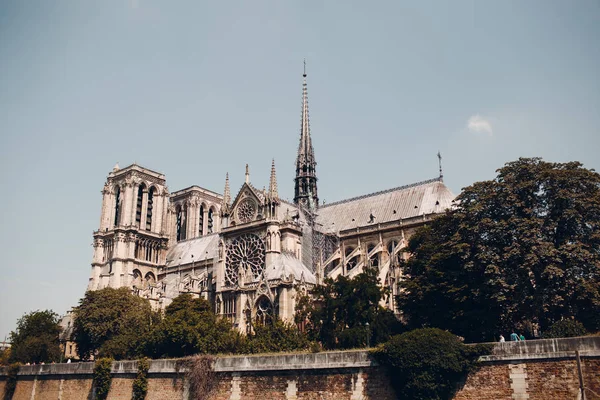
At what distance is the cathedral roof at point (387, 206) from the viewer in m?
57.8

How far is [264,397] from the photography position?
91.8ft

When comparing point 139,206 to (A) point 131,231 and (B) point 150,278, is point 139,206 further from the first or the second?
(B) point 150,278

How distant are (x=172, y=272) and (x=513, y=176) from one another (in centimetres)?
5338

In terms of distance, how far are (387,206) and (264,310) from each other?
59.9ft

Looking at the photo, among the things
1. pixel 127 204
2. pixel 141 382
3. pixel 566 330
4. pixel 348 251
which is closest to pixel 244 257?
pixel 348 251

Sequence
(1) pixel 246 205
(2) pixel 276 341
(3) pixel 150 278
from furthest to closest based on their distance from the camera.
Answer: (3) pixel 150 278
(1) pixel 246 205
(2) pixel 276 341

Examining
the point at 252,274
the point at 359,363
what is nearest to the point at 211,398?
the point at 359,363

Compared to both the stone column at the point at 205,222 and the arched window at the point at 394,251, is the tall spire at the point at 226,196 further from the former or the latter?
the stone column at the point at 205,222

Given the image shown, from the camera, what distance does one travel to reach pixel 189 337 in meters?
36.7

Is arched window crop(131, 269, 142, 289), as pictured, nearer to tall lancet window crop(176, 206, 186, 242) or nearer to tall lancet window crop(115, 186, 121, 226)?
tall lancet window crop(115, 186, 121, 226)

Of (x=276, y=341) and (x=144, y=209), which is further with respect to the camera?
(x=144, y=209)

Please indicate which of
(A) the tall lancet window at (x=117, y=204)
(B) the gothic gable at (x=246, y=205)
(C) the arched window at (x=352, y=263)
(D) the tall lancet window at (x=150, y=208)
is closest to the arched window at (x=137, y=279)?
(D) the tall lancet window at (x=150, y=208)

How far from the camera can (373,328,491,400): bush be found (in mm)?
23266

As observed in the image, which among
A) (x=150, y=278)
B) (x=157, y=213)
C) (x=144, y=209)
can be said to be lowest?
(x=150, y=278)
